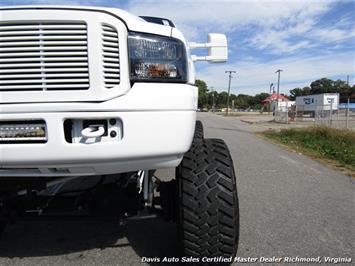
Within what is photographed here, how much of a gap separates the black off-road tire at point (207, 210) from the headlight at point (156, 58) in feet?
2.36

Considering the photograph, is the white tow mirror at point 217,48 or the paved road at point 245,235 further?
the paved road at point 245,235

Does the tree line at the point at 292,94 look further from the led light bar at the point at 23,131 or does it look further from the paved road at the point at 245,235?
the led light bar at the point at 23,131

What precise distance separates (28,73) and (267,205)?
133 inches

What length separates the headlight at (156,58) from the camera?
6.62 feet

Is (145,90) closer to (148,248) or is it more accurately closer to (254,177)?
(148,248)

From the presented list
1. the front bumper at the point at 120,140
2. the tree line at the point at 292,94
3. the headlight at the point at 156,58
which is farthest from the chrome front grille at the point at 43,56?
A: the tree line at the point at 292,94

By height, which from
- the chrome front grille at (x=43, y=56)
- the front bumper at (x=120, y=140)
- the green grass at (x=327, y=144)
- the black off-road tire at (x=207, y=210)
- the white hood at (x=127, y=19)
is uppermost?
the white hood at (x=127, y=19)

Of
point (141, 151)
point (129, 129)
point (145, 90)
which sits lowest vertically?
point (141, 151)

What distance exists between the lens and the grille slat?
1953 mm

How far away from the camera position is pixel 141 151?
1986 mm

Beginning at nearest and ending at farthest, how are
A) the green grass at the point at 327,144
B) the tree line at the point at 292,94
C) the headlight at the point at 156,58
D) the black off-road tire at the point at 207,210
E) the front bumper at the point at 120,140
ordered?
the front bumper at the point at 120,140
the headlight at the point at 156,58
the black off-road tire at the point at 207,210
the green grass at the point at 327,144
the tree line at the point at 292,94

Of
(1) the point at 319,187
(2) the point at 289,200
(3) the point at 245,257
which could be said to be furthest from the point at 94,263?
(1) the point at 319,187

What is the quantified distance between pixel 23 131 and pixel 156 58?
33.0 inches

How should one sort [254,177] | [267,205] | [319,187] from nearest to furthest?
1. [267,205]
2. [319,187]
3. [254,177]
